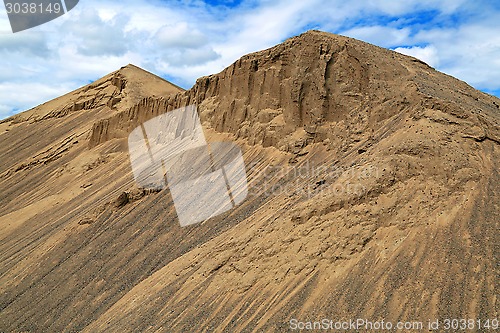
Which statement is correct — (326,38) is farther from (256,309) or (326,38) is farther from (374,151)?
(256,309)

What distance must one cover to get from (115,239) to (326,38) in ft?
37.7

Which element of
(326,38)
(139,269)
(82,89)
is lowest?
(139,269)

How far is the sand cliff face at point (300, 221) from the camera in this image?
993cm

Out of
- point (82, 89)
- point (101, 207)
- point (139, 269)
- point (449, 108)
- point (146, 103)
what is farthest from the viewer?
point (82, 89)

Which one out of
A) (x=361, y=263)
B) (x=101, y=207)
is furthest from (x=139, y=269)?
(x=361, y=263)

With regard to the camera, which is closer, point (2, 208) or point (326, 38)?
point (326, 38)

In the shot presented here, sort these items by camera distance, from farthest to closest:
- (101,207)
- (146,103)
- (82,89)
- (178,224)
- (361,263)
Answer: (82,89) → (146,103) → (101,207) → (178,224) → (361,263)

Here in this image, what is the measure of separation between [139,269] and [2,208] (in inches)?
652

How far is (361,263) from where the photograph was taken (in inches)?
405

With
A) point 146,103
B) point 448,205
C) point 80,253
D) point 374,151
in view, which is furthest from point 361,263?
point 146,103

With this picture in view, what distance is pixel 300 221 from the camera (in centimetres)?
1207

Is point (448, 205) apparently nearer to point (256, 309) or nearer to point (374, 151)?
point (374, 151)

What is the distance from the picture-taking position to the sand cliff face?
9930 millimetres

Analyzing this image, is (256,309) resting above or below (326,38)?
below
